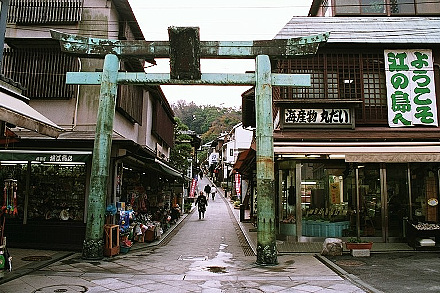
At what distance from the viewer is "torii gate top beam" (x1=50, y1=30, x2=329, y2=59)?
11.4 meters

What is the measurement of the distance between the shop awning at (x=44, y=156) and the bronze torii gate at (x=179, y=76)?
0.91m

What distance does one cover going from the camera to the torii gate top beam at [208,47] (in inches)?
450

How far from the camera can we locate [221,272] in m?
9.45

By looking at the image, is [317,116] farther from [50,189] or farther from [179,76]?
[50,189]

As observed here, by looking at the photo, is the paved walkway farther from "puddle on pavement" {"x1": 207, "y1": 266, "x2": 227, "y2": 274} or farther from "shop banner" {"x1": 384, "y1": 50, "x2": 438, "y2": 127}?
"shop banner" {"x1": 384, "y1": 50, "x2": 438, "y2": 127}

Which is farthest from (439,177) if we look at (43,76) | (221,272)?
(43,76)

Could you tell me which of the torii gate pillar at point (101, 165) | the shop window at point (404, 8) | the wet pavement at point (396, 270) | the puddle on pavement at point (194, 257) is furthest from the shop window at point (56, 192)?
the shop window at point (404, 8)

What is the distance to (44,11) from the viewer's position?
45.3 feet

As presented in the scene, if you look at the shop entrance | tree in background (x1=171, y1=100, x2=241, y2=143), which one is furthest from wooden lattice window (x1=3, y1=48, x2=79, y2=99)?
tree in background (x1=171, y1=100, x2=241, y2=143)

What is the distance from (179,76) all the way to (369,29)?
29.9ft

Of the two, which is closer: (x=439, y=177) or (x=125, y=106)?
(x=439, y=177)

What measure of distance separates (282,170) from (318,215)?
7.78 feet

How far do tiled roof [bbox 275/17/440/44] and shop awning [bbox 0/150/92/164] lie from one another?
9.69m

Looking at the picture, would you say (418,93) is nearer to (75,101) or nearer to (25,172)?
(75,101)
